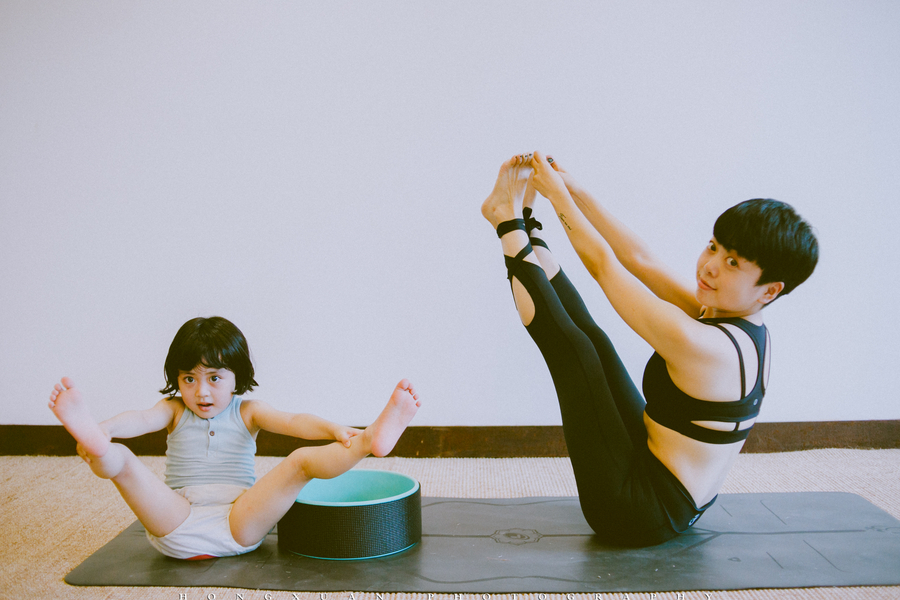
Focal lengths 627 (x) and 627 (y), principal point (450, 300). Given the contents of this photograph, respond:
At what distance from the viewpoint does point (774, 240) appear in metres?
1.07

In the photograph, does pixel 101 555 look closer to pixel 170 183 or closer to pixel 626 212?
pixel 170 183

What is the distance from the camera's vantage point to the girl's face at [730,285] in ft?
3.67

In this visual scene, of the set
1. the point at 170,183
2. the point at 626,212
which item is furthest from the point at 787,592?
the point at 170,183

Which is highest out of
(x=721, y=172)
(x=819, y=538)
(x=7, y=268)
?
(x=721, y=172)

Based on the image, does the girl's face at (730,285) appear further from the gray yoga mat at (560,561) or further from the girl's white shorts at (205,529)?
the girl's white shorts at (205,529)

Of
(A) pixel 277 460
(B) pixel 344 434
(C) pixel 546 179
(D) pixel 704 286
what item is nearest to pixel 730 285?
(D) pixel 704 286

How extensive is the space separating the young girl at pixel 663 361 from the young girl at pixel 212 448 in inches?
12.9

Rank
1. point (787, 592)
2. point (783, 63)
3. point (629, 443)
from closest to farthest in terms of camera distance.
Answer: point (787, 592)
point (629, 443)
point (783, 63)

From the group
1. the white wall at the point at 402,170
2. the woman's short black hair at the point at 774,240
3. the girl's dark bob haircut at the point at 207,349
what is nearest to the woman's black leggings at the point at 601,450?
the woman's short black hair at the point at 774,240

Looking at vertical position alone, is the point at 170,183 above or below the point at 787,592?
above

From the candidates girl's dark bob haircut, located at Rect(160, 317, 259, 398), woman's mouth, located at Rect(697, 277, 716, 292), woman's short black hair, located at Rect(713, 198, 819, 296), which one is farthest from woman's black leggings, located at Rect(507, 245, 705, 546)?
girl's dark bob haircut, located at Rect(160, 317, 259, 398)

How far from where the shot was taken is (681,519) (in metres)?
1.23

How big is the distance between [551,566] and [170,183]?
64.2 inches

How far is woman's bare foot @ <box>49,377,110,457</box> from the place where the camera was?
1.04 m
